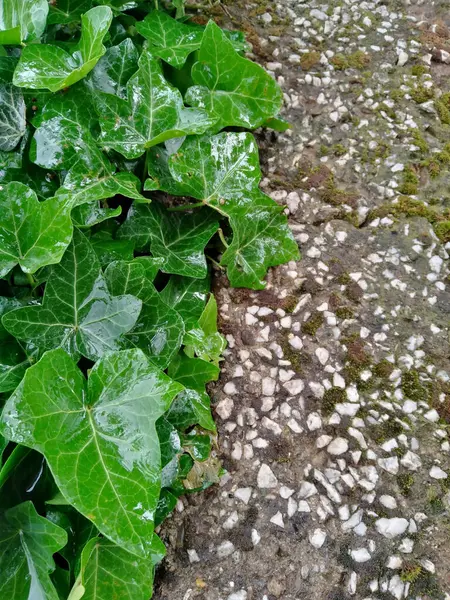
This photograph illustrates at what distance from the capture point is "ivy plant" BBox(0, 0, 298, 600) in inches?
31.6

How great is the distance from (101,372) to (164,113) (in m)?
0.53

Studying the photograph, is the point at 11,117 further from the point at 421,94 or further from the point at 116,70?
the point at 421,94

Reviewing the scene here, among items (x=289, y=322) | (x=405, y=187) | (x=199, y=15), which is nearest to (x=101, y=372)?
(x=289, y=322)

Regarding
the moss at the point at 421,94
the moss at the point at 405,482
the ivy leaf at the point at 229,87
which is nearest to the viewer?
the moss at the point at 405,482

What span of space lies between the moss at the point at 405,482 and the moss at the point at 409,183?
2.04 feet

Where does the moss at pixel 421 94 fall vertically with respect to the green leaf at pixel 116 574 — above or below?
above

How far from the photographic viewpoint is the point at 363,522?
966 mm

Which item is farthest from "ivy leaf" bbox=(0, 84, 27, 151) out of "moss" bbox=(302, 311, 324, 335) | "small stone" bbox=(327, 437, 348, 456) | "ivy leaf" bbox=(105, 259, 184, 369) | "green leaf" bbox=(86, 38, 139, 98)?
"small stone" bbox=(327, 437, 348, 456)

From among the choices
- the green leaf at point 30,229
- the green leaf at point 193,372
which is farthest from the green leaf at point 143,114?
the green leaf at point 193,372

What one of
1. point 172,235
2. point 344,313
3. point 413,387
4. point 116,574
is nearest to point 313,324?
point 344,313

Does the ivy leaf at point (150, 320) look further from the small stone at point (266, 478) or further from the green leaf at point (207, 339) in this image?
the small stone at point (266, 478)

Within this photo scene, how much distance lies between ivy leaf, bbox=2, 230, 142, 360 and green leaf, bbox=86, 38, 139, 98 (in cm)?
39

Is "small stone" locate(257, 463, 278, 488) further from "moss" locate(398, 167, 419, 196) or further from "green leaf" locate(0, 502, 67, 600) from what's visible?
"moss" locate(398, 167, 419, 196)

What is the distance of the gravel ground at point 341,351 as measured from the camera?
95 centimetres
